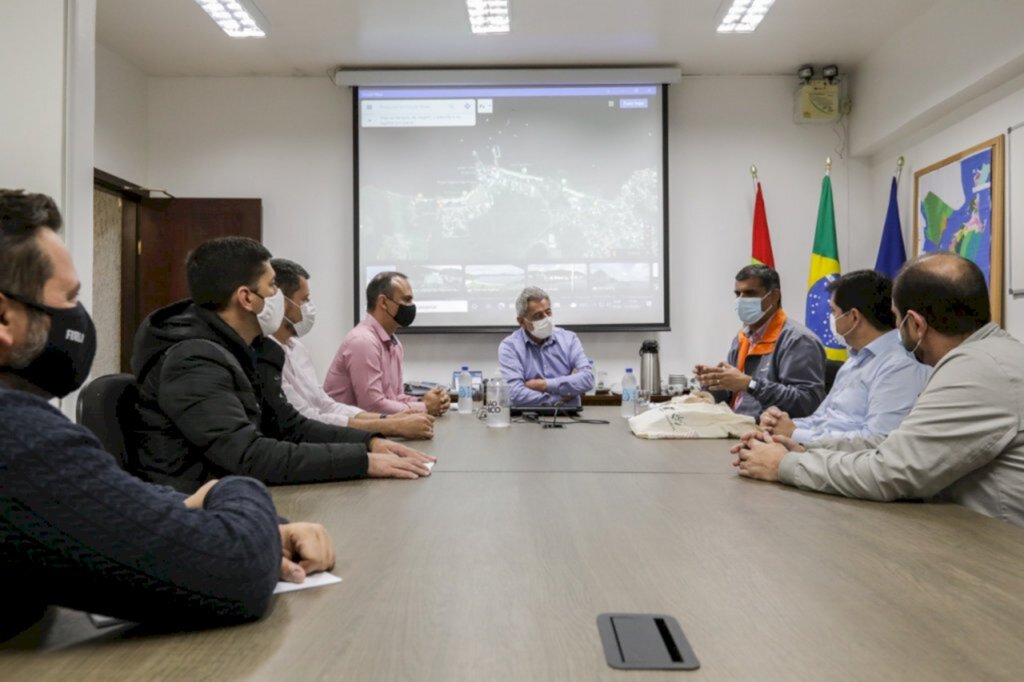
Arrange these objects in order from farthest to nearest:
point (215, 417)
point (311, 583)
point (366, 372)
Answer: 1. point (366, 372)
2. point (215, 417)
3. point (311, 583)

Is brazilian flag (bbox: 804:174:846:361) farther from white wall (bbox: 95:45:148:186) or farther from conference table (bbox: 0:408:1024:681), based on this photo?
white wall (bbox: 95:45:148:186)

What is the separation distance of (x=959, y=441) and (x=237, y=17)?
4540mm

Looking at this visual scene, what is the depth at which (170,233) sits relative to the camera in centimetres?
568

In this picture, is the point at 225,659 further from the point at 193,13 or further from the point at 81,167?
the point at 193,13

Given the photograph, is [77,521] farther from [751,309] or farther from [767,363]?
[751,309]

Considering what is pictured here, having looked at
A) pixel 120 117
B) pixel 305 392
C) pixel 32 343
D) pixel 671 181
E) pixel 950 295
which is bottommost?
pixel 305 392

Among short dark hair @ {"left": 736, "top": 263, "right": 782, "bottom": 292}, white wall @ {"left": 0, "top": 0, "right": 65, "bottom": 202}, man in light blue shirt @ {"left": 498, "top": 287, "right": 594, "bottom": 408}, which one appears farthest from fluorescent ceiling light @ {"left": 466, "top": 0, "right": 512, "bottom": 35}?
white wall @ {"left": 0, "top": 0, "right": 65, "bottom": 202}

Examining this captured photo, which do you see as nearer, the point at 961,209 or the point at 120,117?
the point at 961,209

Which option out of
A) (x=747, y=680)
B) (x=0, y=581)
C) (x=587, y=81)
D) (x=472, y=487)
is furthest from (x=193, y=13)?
(x=747, y=680)

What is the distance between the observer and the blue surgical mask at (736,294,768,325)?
3963 millimetres

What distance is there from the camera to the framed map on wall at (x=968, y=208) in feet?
13.8

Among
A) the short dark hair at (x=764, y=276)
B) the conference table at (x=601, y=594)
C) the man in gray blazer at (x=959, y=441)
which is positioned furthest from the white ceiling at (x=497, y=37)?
the conference table at (x=601, y=594)

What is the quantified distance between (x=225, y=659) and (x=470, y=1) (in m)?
4.27

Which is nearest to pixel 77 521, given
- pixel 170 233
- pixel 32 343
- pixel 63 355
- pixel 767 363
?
pixel 32 343
